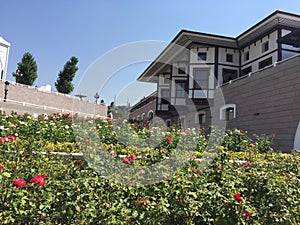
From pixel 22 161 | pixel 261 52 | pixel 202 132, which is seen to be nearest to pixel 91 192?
pixel 22 161

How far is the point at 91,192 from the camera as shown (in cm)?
223

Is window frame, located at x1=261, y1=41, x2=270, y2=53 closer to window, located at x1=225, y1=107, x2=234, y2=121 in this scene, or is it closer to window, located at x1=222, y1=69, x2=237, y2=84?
window, located at x1=222, y1=69, x2=237, y2=84

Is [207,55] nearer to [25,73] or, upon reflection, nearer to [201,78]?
[201,78]

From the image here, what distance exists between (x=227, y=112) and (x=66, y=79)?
56.7 ft

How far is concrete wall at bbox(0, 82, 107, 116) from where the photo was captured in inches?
695

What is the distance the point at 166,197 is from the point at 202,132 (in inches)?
196

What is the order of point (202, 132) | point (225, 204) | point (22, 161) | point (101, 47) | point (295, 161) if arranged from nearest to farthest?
point (225, 204), point (22, 161), point (295, 161), point (101, 47), point (202, 132)

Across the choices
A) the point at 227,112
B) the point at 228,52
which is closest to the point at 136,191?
the point at 227,112

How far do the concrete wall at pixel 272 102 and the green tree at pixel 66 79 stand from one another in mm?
17481

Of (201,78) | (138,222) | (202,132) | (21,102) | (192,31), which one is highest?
(192,31)

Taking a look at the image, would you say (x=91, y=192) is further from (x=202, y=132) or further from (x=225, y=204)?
(x=202, y=132)

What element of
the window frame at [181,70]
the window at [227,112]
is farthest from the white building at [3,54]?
the window at [227,112]

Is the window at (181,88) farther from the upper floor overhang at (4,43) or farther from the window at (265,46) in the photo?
the upper floor overhang at (4,43)

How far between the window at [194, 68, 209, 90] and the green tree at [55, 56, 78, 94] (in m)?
14.2
